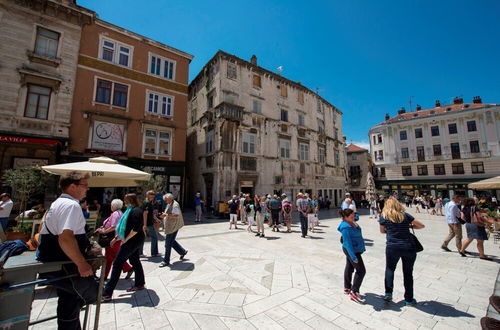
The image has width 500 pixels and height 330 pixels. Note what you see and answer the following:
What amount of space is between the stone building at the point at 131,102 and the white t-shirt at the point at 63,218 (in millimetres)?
14015

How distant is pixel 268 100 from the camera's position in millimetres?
22625

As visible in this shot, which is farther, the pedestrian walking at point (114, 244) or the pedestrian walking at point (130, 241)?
the pedestrian walking at point (114, 244)

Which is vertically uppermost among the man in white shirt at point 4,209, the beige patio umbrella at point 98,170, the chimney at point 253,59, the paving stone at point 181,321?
Answer: the chimney at point 253,59

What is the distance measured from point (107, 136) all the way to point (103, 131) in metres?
0.40

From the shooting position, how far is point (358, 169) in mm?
40875

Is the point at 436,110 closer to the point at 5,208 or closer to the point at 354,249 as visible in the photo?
the point at 354,249

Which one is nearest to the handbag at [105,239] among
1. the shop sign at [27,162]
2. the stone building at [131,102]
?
the stone building at [131,102]

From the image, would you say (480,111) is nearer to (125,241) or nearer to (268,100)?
(268,100)

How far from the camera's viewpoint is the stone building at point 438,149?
30141 millimetres

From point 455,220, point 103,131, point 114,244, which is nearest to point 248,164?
point 103,131

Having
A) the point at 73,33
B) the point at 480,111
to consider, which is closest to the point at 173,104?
the point at 73,33

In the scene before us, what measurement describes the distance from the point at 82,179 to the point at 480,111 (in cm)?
4657

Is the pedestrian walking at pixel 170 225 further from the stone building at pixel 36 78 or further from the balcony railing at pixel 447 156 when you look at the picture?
the balcony railing at pixel 447 156

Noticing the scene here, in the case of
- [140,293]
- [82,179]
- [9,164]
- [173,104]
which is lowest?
[140,293]
